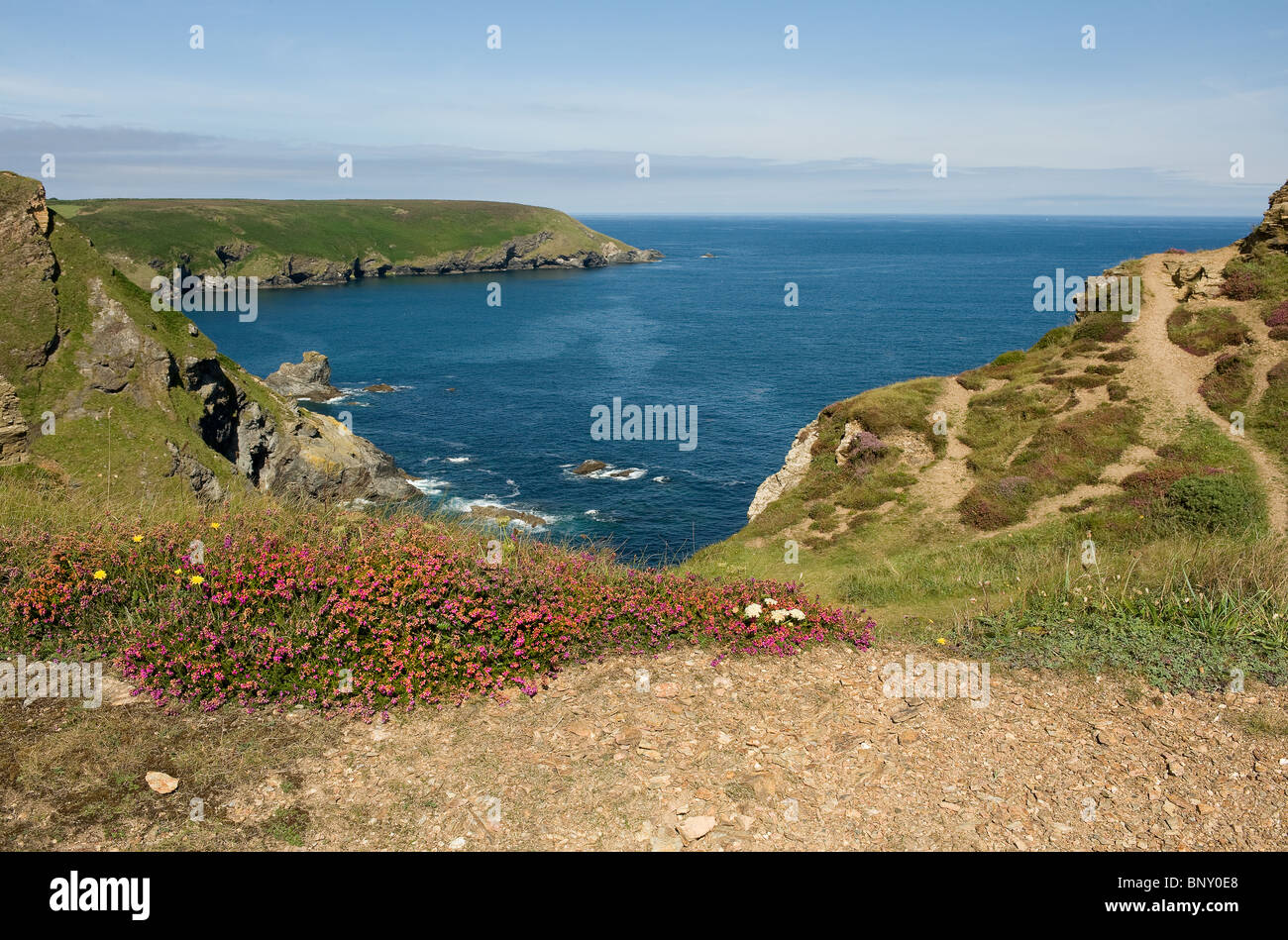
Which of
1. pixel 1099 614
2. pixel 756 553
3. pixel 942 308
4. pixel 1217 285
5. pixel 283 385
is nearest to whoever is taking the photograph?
pixel 1099 614

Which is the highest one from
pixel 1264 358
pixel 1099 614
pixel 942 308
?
pixel 942 308

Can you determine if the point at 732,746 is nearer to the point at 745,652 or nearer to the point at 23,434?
the point at 745,652

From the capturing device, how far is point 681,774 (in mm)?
9656

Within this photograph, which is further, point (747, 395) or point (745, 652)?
point (747, 395)

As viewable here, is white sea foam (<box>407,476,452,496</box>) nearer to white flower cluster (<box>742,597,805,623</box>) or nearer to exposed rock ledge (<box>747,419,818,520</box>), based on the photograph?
exposed rock ledge (<box>747,419,818,520</box>)

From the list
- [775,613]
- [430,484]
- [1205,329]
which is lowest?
[430,484]

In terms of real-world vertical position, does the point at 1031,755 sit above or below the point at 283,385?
below

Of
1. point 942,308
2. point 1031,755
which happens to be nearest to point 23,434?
point 1031,755

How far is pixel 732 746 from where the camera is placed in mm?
10305

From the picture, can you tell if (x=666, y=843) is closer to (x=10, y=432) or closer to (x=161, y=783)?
(x=161, y=783)

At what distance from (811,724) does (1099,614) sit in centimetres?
670

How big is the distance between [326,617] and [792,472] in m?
39.2

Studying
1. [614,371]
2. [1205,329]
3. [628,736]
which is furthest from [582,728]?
[614,371]

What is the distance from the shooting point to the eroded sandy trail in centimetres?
3241
